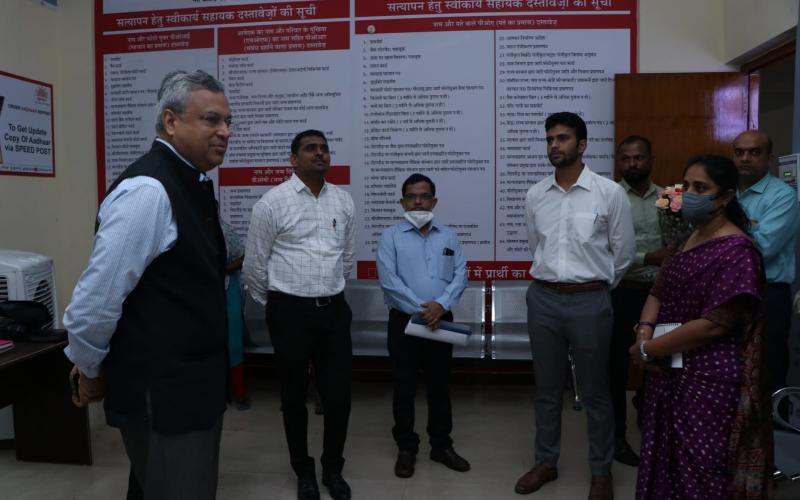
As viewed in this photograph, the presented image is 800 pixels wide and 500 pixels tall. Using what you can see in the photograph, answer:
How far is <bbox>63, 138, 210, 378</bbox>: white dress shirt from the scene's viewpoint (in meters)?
1.37

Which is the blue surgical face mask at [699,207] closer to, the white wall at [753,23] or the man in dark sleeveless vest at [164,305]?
the man in dark sleeveless vest at [164,305]

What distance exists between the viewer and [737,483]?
1.84 m

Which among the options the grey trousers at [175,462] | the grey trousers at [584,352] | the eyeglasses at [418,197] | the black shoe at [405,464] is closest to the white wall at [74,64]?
the eyeglasses at [418,197]

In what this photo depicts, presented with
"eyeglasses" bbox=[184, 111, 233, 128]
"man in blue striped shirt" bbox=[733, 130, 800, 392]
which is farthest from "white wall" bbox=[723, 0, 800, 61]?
"eyeglasses" bbox=[184, 111, 233, 128]

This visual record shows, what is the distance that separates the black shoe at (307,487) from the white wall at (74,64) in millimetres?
2776

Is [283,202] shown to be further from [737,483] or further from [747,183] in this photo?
[747,183]

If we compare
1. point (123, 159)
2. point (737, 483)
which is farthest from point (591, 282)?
point (123, 159)

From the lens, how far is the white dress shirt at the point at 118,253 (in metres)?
1.37

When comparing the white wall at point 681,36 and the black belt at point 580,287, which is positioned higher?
the white wall at point 681,36

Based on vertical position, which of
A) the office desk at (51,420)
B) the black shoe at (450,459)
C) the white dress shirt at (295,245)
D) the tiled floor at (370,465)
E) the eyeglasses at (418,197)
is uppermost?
the eyeglasses at (418,197)

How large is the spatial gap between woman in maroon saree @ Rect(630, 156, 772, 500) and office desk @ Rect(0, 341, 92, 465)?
8.53ft

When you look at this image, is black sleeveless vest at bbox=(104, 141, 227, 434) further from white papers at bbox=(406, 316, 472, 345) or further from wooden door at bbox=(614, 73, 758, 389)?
wooden door at bbox=(614, 73, 758, 389)

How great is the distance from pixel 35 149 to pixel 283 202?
271 cm

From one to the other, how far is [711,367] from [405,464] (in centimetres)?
156
